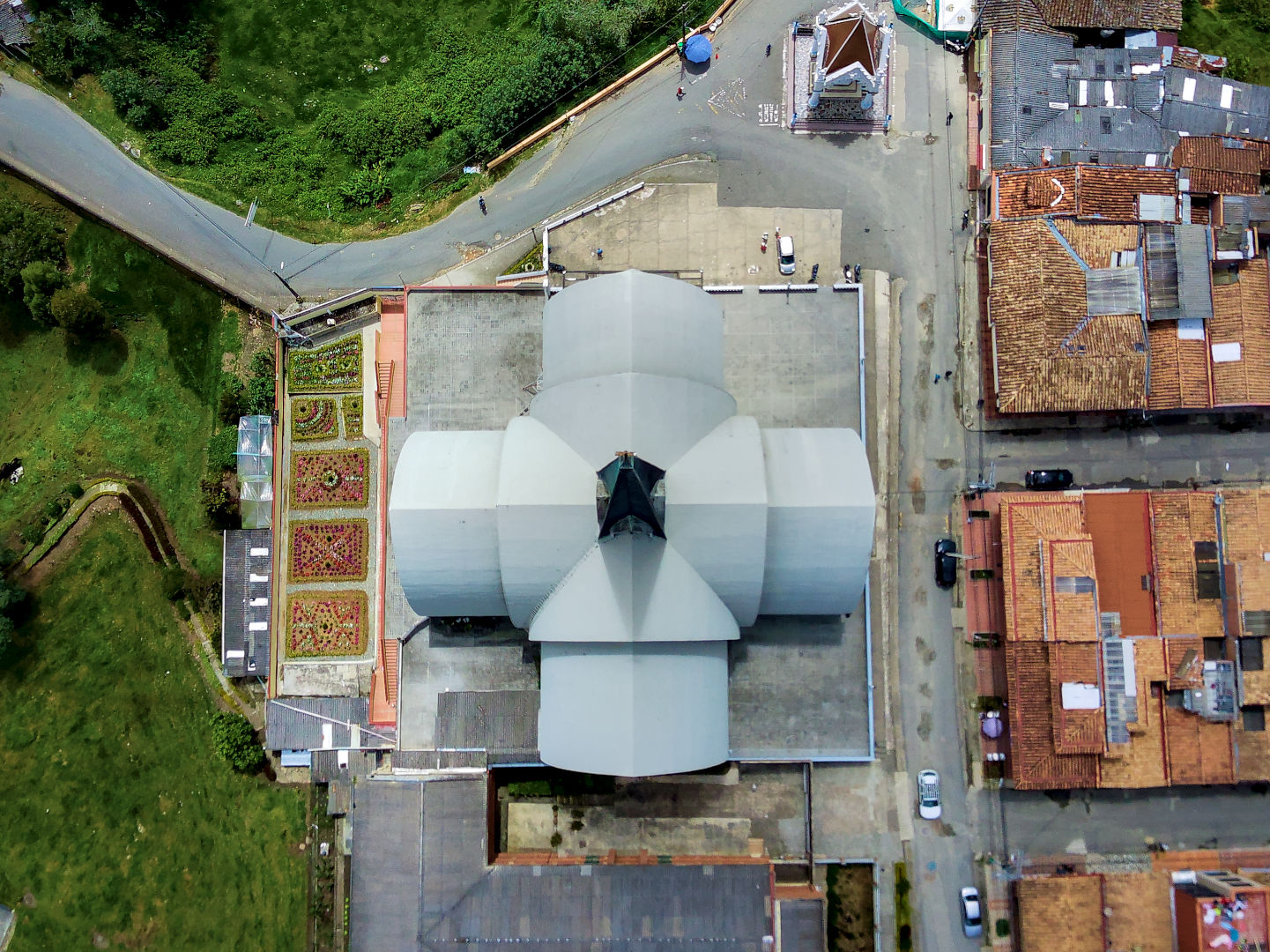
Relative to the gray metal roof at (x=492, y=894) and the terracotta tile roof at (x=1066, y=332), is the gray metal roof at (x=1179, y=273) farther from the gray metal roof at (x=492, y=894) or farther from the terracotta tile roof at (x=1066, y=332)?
the gray metal roof at (x=492, y=894)

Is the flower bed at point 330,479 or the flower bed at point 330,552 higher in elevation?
the flower bed at point 330,479

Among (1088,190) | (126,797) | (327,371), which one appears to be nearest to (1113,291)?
(1088,190)

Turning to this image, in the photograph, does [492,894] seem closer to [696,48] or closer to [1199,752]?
Answer: [1199,752]

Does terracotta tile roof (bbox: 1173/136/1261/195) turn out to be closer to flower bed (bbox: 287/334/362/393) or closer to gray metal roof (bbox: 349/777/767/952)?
gray metal roof (bbox: 349/777/767/952)

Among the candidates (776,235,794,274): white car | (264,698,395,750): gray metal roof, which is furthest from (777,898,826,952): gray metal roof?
(776,235,794,274): white car

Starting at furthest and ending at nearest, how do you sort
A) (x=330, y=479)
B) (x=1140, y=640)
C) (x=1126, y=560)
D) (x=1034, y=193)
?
(x=330, y=479)
(x=1034, y=193)
(x=1126, y=560)
(x=1140, y=640)

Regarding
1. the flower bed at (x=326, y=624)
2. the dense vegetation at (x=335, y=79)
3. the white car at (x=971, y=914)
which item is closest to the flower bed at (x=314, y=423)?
the flower bed at (x=326, y=624)

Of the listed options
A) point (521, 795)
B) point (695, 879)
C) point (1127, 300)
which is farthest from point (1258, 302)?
point (521, 795)
